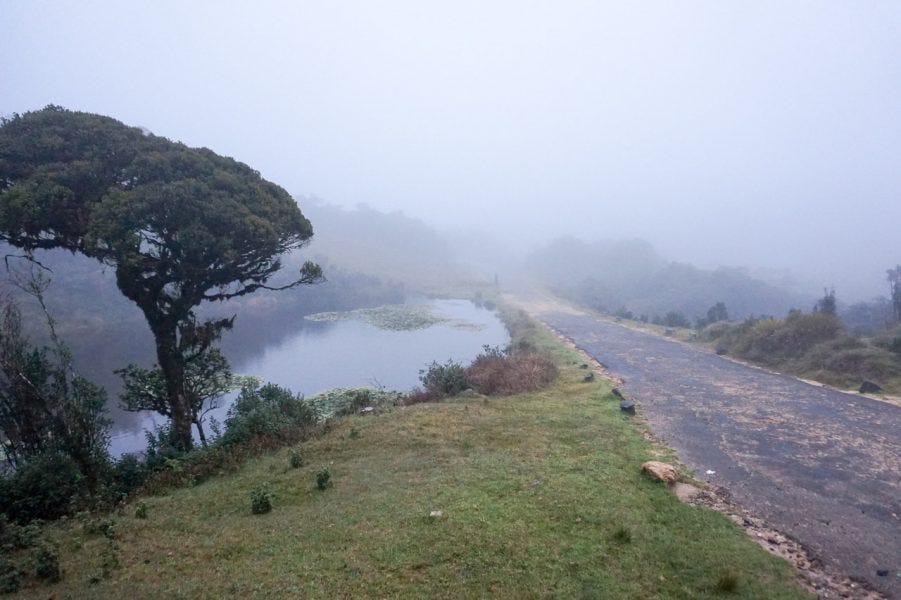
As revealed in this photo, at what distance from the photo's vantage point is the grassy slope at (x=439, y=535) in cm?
645

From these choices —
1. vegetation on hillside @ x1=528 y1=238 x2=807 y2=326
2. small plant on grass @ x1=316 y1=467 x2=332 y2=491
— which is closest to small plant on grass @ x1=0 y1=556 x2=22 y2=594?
small plant on grass @ x1=316 y1=467 x2=332 y2=491

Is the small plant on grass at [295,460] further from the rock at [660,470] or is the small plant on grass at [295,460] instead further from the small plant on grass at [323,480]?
the rock at [660,470]

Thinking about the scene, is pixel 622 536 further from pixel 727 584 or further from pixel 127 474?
pixel 127 474

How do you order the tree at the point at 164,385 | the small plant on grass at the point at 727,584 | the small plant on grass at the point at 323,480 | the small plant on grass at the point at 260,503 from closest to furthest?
1. the small plant on grass at the point at 727,584
2. the small plant on grass at the point at 260,503
3. the small plant on grass at the point at 323,480
4. the tree at the point at 164,385

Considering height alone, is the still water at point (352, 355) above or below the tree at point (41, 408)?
below

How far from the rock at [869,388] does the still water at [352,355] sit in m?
18.1

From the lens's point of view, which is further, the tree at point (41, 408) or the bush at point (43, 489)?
the tree at point (41, 408)

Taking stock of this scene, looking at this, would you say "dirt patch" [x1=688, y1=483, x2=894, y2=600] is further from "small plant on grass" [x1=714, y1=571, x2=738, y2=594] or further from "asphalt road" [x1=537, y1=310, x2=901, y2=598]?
"small plant on grass" [x1=714, y1=571, x2=738, y2=594]

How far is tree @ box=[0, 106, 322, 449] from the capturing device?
11328 millimetres

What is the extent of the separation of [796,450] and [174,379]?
16.3 m

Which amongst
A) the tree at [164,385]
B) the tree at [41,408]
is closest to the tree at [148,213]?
the tree at [164,385]

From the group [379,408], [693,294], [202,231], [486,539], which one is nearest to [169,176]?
[202,231]

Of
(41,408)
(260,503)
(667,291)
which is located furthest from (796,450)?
(667,291)

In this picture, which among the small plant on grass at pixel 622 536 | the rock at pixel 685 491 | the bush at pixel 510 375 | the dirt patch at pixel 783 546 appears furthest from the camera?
the bush at pixel 510 375
